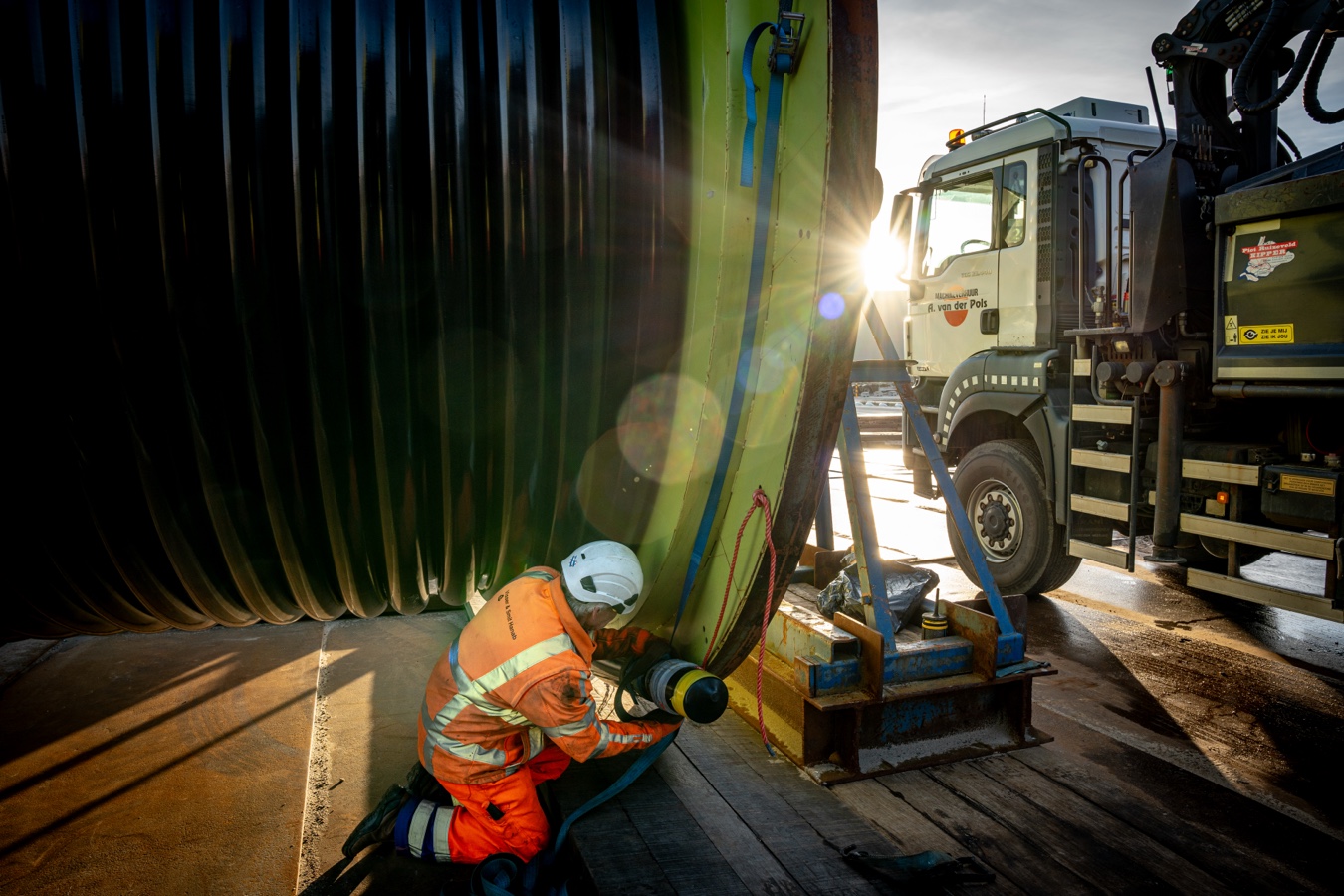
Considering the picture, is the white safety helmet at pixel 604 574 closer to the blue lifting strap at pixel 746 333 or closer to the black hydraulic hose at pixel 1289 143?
the blue lifting strap at pixel 746 333

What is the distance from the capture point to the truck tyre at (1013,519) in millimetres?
5035

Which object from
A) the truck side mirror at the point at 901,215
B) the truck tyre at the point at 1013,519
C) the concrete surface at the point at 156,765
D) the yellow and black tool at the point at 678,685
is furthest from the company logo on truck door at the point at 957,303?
the concrete surface at the point at 156,765

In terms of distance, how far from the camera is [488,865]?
2.43 meters

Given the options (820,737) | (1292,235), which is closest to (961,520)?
(820,737)

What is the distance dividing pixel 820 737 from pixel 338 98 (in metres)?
2.54

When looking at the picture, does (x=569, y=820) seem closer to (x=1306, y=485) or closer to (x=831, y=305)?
(x=831, y=305)

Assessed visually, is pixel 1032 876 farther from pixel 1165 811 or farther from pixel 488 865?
pixel 488 865

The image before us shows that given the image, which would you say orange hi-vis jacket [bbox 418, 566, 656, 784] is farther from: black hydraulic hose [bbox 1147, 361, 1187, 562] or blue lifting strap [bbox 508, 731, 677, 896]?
black hydraulic hose [bbox 1147, 361, 1187, 562]

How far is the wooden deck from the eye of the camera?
233cm

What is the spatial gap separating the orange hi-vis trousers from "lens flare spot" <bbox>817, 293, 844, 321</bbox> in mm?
1796

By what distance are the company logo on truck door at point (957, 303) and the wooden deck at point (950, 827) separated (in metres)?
3.18

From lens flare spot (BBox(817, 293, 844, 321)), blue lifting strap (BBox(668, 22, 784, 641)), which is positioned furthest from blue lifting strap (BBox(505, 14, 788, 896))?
lens flare spot (BBox(817, 293, 844, 321))

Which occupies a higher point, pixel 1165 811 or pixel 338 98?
pixel 338 98

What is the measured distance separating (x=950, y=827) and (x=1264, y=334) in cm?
278
